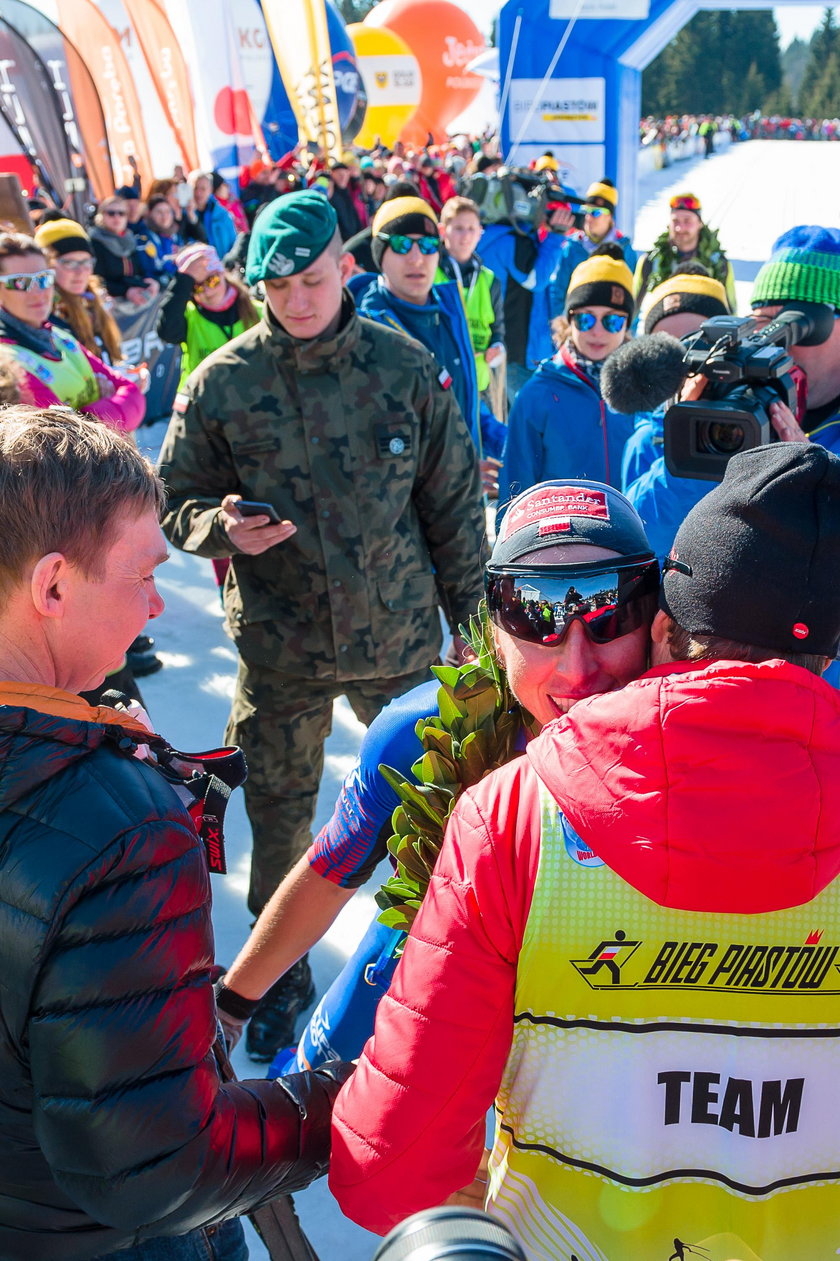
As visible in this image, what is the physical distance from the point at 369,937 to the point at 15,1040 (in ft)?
3.00

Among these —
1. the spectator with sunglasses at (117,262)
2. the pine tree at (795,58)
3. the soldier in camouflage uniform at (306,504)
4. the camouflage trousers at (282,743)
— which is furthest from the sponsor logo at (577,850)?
the pine tree at (795,58)

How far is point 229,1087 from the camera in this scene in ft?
4.25

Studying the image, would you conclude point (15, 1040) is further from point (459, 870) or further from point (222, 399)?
point (222, 399)

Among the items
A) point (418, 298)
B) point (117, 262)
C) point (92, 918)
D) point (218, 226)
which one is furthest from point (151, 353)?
point (92, 918)

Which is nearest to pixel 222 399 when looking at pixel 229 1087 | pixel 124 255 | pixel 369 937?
pixel 369 937

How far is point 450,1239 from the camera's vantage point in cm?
62

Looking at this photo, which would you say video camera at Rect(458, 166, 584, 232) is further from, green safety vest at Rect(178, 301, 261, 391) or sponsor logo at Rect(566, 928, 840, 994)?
sponsor logo at Rect(566, 928, 840, 994)

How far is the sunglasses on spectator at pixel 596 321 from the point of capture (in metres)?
3.86

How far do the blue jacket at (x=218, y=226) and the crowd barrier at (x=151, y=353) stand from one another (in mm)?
2208

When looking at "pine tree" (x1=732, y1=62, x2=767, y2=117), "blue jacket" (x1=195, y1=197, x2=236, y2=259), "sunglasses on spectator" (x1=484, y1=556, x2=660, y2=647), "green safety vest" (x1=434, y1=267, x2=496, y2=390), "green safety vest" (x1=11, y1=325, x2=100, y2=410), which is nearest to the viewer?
"sunglasses on spectator" (x1=484, y1=556, x2=660, y2=647)

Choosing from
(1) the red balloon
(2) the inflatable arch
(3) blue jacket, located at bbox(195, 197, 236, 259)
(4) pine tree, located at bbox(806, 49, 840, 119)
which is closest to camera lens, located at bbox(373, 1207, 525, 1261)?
(3) blue jacket, located at bbox(195, 197, 236, 259)

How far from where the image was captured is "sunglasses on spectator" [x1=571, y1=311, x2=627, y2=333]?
152 inches

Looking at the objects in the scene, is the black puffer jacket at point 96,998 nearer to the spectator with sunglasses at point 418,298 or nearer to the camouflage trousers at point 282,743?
the camouflage trousers at point 282,743

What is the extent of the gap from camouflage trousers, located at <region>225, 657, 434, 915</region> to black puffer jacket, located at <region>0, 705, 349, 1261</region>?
1.67 meters
